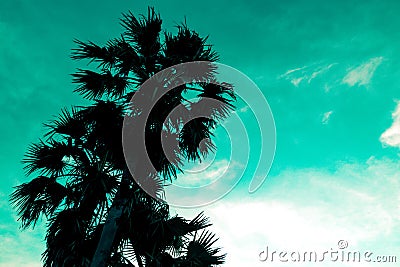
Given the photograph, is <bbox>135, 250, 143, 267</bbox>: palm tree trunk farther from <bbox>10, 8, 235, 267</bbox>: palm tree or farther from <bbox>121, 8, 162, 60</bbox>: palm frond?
<bbox>121, 8, 162, 60</bbox>: palm frond

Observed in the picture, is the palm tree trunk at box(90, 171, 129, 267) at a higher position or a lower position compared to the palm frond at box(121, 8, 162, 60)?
lower

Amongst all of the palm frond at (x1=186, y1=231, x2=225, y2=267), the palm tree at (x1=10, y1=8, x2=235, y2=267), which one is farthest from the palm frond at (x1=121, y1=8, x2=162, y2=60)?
the palm frond at (x1=186, y1=231, x2=225, y2=267)

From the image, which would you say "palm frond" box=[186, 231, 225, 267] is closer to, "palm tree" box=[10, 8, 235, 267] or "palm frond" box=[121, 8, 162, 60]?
"palm tree" box=[10, 8, 235, 267]

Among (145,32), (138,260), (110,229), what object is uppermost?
(145,32)

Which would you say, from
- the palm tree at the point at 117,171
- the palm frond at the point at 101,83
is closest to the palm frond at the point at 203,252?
the palm tree at the point at 117,171

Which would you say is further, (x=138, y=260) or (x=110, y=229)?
(x=110, y=229)

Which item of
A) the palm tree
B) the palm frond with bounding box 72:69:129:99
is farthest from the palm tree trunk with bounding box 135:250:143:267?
the palm frond with bounding box 72:69:129:99

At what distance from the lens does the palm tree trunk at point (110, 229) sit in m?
5.81

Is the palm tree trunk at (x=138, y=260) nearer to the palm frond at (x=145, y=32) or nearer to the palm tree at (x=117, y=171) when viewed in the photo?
the palm tree at (x=117, y=171)

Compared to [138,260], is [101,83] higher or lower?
higher

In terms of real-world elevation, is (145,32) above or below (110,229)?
above

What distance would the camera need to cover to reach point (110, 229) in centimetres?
612

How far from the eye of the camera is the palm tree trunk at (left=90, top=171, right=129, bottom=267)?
5809 millimetres

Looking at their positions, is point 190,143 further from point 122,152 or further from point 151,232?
point 151,232
